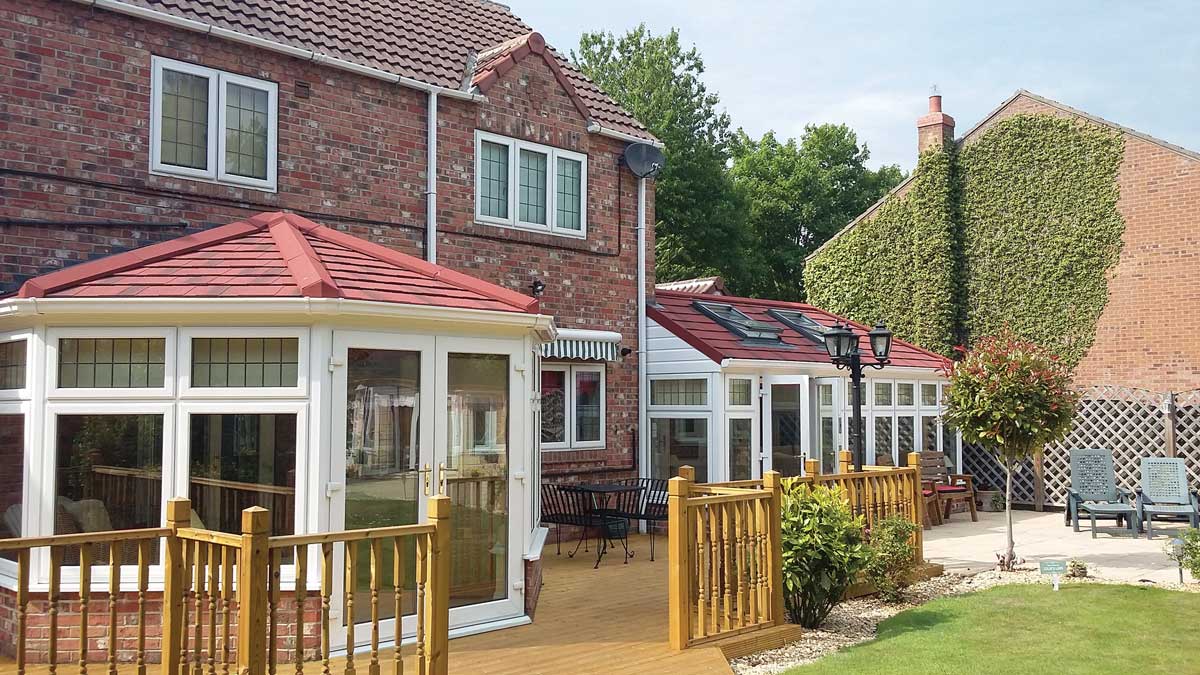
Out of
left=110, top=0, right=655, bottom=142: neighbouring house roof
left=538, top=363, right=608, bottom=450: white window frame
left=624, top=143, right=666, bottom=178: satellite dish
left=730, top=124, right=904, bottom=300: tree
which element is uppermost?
left=730, top=124, right=904, bottom=300: tree

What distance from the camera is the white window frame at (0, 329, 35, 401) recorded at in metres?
7.64

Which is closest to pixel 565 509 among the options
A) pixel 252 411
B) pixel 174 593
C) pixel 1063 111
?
pixel 252 411

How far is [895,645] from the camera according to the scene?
26.7ft

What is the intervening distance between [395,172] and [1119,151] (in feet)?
48.6

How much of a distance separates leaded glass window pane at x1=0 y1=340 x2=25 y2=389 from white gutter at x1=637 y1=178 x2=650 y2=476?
28.4ft

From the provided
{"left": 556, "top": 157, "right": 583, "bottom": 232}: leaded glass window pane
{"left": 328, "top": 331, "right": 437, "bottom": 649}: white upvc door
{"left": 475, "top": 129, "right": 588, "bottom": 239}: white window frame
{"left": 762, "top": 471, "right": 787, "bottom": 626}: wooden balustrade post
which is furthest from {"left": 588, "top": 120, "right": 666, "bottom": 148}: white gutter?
{"left": 762, "top": 471, "right": 787, "bottom": 626}: wooden balustrade post

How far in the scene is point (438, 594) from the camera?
6125 millimetres

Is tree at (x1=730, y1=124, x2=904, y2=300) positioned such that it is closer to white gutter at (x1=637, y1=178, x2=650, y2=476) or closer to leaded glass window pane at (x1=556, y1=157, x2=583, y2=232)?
white gutter at (x1=637, y1=178, x2=650, y2=476)

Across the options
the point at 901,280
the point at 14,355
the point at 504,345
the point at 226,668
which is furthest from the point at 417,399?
the point at 901,280

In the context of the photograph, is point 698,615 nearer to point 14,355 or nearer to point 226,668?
point 226,668

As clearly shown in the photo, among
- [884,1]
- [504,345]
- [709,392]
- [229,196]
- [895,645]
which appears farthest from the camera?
[709,392]

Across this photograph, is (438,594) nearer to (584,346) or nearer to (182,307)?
(182,307)

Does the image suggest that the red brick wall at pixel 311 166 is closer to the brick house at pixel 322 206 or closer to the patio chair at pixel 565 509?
the brick house at pixel 322 206

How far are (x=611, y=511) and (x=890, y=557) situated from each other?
375 cm
